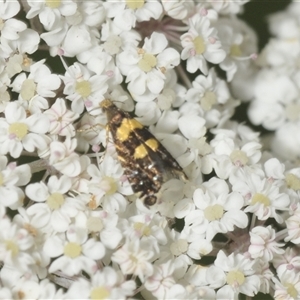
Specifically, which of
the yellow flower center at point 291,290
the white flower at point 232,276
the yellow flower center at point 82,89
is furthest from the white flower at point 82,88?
the yellow flower center at point 291,290

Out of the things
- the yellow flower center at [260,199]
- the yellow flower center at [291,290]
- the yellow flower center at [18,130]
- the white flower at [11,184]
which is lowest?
the yellow flower center at [291,290]

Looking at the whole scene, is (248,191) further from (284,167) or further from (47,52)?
(47,52)

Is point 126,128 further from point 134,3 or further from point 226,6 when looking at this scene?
point 226,6

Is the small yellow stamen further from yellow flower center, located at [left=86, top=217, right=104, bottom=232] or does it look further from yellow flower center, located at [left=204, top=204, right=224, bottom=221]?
yellow flower center, located at [left=204, top=204, right=224, bottom=221]

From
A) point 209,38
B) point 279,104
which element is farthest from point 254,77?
point 209,38

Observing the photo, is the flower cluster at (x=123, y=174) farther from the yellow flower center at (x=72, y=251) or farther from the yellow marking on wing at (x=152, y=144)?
the yellow marking on wing at (x=152, y=144)

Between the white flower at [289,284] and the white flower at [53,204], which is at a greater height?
the white flower at [53,204]
